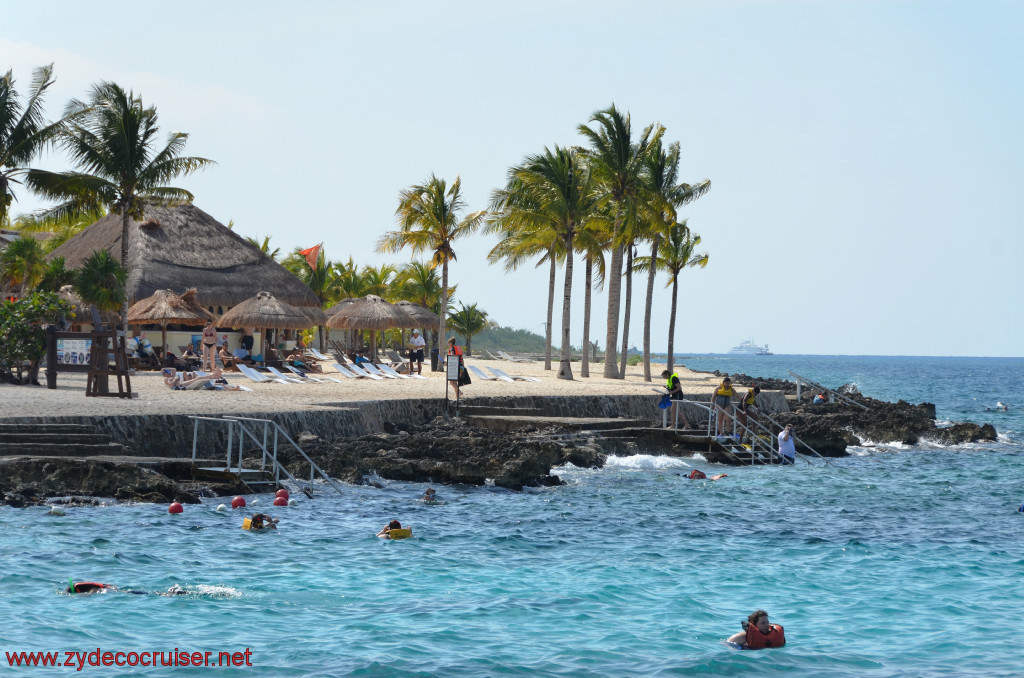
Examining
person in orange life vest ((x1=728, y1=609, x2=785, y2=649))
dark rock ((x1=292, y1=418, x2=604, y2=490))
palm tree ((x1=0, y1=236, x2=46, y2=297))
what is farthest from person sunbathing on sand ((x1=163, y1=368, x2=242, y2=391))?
person in orange life vest ((x1=728, y1=609, x2=785, y2=649))

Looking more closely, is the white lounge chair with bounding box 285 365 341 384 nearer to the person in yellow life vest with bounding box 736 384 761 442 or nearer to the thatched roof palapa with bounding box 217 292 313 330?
the thatched roof palapa with bounding box 217 292 313 330

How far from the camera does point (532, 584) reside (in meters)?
11.2

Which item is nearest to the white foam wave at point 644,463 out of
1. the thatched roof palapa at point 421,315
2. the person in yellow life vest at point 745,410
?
the person in yellow life vest at point 745,410

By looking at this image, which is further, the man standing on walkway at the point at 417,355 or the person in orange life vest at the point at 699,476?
the man standing on walkway at the point at 417,355

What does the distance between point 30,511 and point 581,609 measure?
7.56 meters

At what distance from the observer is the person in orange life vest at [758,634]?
9.11 meters

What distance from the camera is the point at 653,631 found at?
959cm

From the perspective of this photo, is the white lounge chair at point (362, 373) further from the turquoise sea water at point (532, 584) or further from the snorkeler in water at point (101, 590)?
the snorkeler in water at point (101, 590)

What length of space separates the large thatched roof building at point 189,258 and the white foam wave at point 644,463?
863 inches

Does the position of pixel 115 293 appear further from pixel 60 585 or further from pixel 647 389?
pixel 60 585

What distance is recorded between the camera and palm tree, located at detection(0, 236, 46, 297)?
32219mm

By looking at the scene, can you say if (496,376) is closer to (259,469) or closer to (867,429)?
(867,429)

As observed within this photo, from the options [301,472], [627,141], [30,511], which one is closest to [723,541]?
[301,472]

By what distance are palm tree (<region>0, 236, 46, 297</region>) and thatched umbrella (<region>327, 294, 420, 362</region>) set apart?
1139 cm
